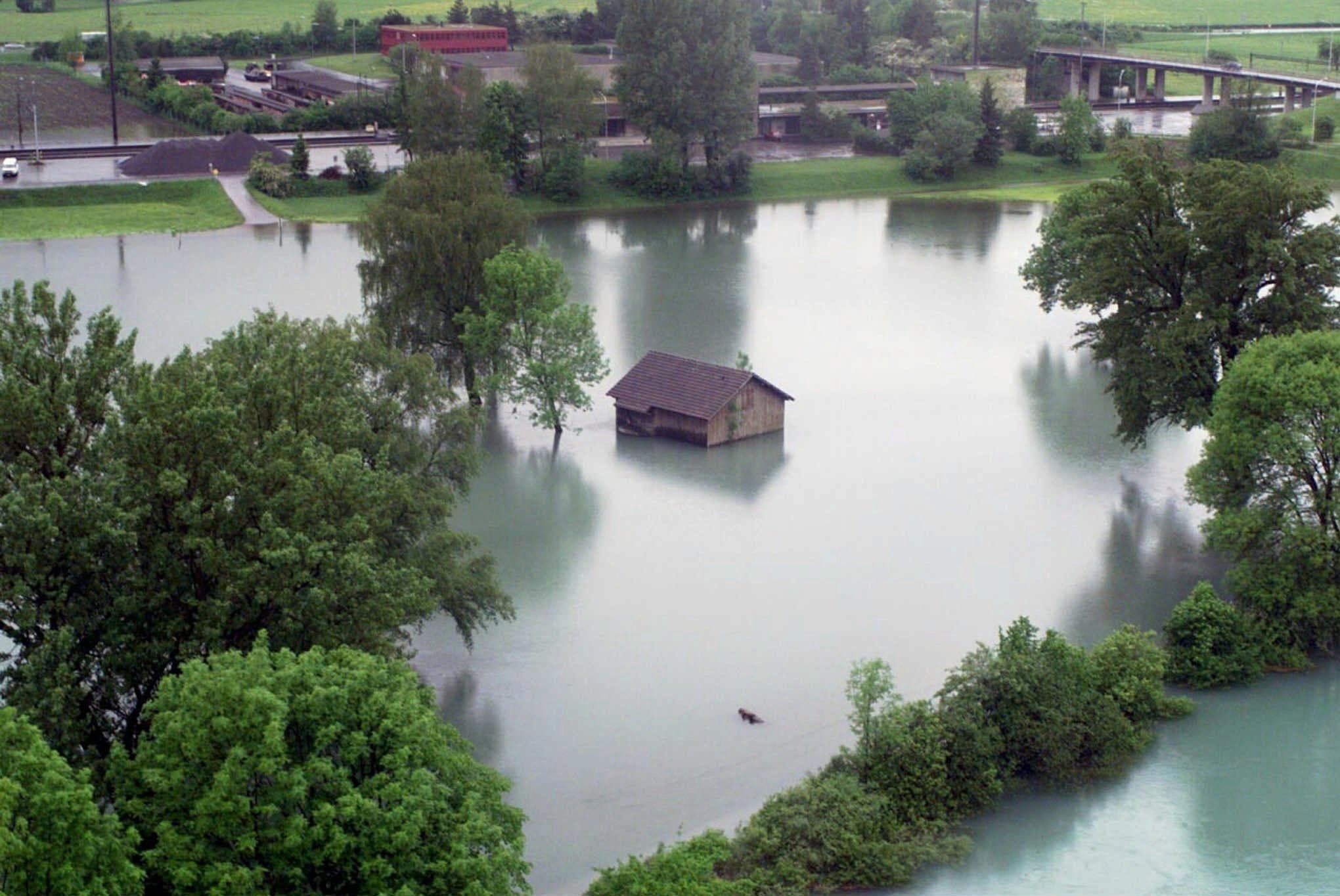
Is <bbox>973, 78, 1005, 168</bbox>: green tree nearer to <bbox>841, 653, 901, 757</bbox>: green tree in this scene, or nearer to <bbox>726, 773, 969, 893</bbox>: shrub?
<bbox>841, 653, 901, 757</bbox>: green tree

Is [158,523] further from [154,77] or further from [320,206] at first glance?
[154,77]

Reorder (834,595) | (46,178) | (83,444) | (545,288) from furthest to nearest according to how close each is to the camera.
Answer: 1. (46,178)
2. (545,288)
3. (834,595)
4. (83,444)

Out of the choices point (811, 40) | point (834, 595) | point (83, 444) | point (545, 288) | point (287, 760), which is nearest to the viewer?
point (287, 760)

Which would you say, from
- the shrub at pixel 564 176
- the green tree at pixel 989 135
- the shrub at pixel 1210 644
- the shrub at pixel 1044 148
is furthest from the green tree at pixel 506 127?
the shrub at pixel 1210 644

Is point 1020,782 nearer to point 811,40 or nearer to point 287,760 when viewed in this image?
point 287,760

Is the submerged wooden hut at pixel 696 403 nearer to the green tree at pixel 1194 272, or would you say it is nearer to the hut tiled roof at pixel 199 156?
the green tree at pixel 1194 272

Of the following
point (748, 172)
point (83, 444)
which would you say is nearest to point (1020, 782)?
point (83, 444)
